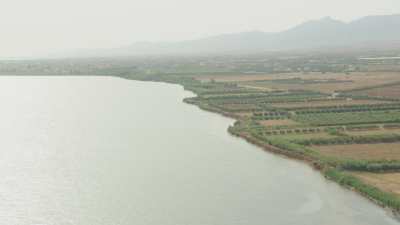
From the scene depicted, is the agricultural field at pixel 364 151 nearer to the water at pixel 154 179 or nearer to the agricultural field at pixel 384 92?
the water at pixel 154 179

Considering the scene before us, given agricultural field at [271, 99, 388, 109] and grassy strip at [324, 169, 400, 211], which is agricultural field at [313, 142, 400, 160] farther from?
agricultural field at [271, 99, 388, 109]

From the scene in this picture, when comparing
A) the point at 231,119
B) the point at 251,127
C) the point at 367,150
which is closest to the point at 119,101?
the point at 231,119

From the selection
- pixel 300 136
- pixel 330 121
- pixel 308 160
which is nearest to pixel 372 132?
pixel 330 121

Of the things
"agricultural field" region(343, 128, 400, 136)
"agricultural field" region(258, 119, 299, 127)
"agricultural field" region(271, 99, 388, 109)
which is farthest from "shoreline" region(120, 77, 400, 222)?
"agricultural field" region(271, 99, 388, 109)

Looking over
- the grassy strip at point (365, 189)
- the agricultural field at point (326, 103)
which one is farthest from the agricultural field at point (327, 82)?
the grassy strip at point (365, 189)

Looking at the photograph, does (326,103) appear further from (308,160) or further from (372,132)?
(308,160)
